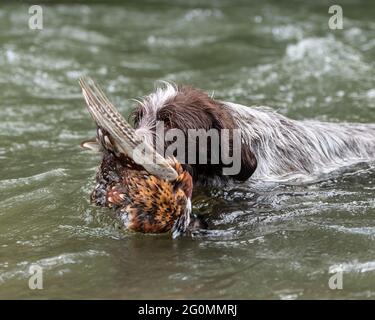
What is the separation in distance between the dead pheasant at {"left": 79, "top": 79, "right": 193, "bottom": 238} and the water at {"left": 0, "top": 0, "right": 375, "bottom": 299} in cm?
32

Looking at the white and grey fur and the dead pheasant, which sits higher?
the white and grey fur

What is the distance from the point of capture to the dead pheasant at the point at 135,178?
4840 millimetres

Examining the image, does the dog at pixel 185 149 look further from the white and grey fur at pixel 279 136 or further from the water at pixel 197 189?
the water at pixel 197 189

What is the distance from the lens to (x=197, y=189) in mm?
6199

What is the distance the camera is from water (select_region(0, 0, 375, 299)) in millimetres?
4914

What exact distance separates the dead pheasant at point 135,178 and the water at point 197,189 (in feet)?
1.04

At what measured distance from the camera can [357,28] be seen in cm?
1274

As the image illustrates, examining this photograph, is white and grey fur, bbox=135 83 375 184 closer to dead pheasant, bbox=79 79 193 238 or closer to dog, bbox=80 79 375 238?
dog, bbox=80 79 375 238

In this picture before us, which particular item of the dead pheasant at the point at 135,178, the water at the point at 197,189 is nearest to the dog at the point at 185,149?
the dead pheasant at the point at 135,178

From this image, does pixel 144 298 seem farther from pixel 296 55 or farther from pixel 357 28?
pixel 357 28

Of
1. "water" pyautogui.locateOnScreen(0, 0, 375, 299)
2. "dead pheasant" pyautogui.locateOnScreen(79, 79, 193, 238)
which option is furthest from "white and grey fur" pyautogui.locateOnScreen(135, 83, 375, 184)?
"dead pheasant" pyautogui.locateOnScreen(79, 79, 193, 238)

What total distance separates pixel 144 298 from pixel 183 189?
90 cm

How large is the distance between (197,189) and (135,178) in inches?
48.8
